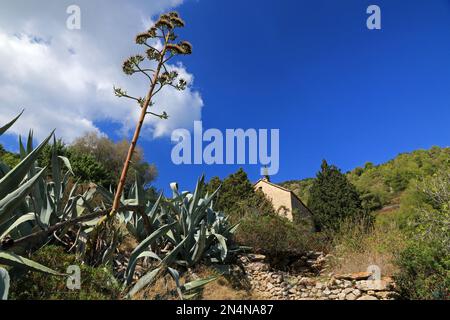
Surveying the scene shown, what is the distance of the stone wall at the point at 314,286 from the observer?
5.56 m

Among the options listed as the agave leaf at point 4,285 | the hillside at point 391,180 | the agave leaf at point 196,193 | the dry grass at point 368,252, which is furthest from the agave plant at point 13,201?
the hillside at point 391,180

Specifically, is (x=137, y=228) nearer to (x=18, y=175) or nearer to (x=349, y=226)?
(x=18, y=175)

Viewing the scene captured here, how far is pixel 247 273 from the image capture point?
6.21 metres

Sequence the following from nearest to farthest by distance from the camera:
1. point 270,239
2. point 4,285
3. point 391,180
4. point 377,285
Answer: point 4,285 → point 377,285 → point 270,239 → point 391,180

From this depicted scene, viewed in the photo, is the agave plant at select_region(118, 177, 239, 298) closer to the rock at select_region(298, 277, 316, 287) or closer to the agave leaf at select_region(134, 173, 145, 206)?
the agave leaf at select_region(134, 173, 145, 206)

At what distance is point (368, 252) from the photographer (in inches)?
298

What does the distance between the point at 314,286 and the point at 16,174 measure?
531 cm

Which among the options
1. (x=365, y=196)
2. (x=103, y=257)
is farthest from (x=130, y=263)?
(x=365, y=196)

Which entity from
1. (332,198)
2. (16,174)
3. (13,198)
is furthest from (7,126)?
(332,198)

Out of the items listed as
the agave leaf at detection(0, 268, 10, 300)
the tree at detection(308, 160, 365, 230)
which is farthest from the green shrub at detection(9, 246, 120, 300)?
the tree at detection(308, 160, 365, 230)

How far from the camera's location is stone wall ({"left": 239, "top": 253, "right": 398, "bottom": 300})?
556 cm

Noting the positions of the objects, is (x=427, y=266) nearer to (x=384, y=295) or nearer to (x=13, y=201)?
(x=384, y=295)

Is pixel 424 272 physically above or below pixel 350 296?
above

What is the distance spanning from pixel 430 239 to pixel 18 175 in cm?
616
